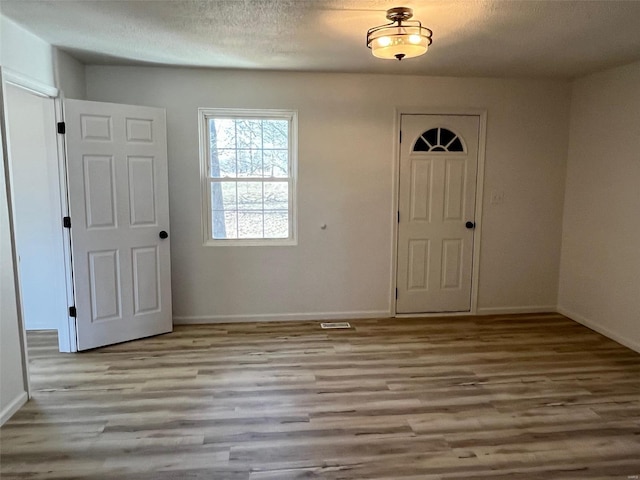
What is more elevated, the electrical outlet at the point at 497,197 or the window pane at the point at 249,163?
the window pane at the point at 249,163

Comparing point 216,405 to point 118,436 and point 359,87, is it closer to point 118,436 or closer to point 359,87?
→ point 118,436

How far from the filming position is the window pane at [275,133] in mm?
4355

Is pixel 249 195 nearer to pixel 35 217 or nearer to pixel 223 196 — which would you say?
pixel 223 196

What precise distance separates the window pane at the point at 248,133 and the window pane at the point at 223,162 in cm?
12

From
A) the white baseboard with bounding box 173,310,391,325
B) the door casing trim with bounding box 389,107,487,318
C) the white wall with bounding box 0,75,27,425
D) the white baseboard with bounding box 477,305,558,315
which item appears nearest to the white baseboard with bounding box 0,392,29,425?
the white wall with bounding box 0,75,27,425

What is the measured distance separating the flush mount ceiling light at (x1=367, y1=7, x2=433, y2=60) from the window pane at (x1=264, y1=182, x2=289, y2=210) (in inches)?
78.7

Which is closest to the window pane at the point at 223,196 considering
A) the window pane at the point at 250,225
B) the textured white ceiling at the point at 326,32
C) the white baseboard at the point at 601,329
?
the window pane at the point at 250,225

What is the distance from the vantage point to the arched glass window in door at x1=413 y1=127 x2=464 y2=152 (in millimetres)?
4469

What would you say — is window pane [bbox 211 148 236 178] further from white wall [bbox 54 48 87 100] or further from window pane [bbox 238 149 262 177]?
white wall [bbox 54 48 87 100]

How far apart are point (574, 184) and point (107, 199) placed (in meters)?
4.42

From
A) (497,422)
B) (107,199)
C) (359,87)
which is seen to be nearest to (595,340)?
(497,422)

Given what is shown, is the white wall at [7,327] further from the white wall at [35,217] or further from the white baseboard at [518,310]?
the white baseboard at [518,310]

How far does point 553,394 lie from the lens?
3049 mm

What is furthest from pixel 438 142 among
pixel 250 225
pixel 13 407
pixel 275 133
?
pixel 13 407
